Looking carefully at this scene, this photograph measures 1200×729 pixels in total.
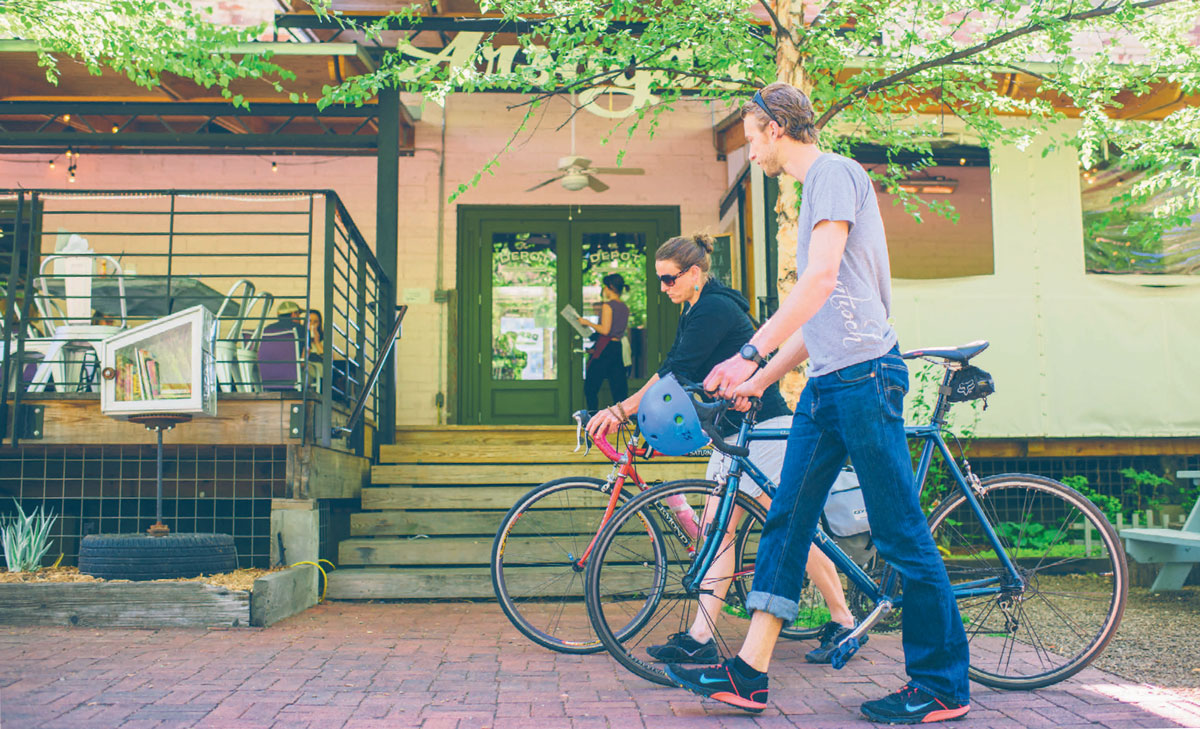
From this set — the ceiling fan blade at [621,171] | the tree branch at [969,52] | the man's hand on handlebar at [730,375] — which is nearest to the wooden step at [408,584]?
the man's hand on handlebar at [730,375]

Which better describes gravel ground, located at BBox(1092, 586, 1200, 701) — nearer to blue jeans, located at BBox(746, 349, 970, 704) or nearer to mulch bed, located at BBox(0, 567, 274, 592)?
blue jeans, located at BBox(746, 349, 970, 704)

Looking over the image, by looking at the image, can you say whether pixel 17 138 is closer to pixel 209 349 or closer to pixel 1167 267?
pixel 209 349

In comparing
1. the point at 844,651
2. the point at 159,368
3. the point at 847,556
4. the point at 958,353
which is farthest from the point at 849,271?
the point at 159,368

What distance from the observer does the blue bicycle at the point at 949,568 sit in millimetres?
3227

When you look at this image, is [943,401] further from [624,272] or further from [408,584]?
[624,272]

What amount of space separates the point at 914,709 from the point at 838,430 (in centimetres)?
85

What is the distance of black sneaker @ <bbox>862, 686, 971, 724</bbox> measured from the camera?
274 cm

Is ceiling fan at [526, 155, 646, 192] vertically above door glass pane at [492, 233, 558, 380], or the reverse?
ceiling fan at [526, 155, 646, 192]

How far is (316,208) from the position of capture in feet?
32.1

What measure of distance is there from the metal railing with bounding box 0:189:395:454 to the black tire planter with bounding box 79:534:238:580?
86cm

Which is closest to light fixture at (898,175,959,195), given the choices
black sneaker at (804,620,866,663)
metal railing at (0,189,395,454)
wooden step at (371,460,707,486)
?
wooden step at (371,460,707,486)

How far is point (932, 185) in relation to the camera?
995cm

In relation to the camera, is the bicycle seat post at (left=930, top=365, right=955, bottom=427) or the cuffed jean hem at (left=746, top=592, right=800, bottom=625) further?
the bicycle seat post at (left=930, top=365, right=955, bottom=427)

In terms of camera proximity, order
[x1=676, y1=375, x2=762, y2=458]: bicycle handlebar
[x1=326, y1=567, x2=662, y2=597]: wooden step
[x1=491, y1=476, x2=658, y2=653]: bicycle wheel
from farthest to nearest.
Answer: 1. [x1=326, y1=567, x2=662, y2=597]: wooden step
2. [x1=491, y1=476, x2=658, y2=653]: bicycle wheel
3. [x1=676, y1=375, x2=762, y2=458]: bicycle handlebar
